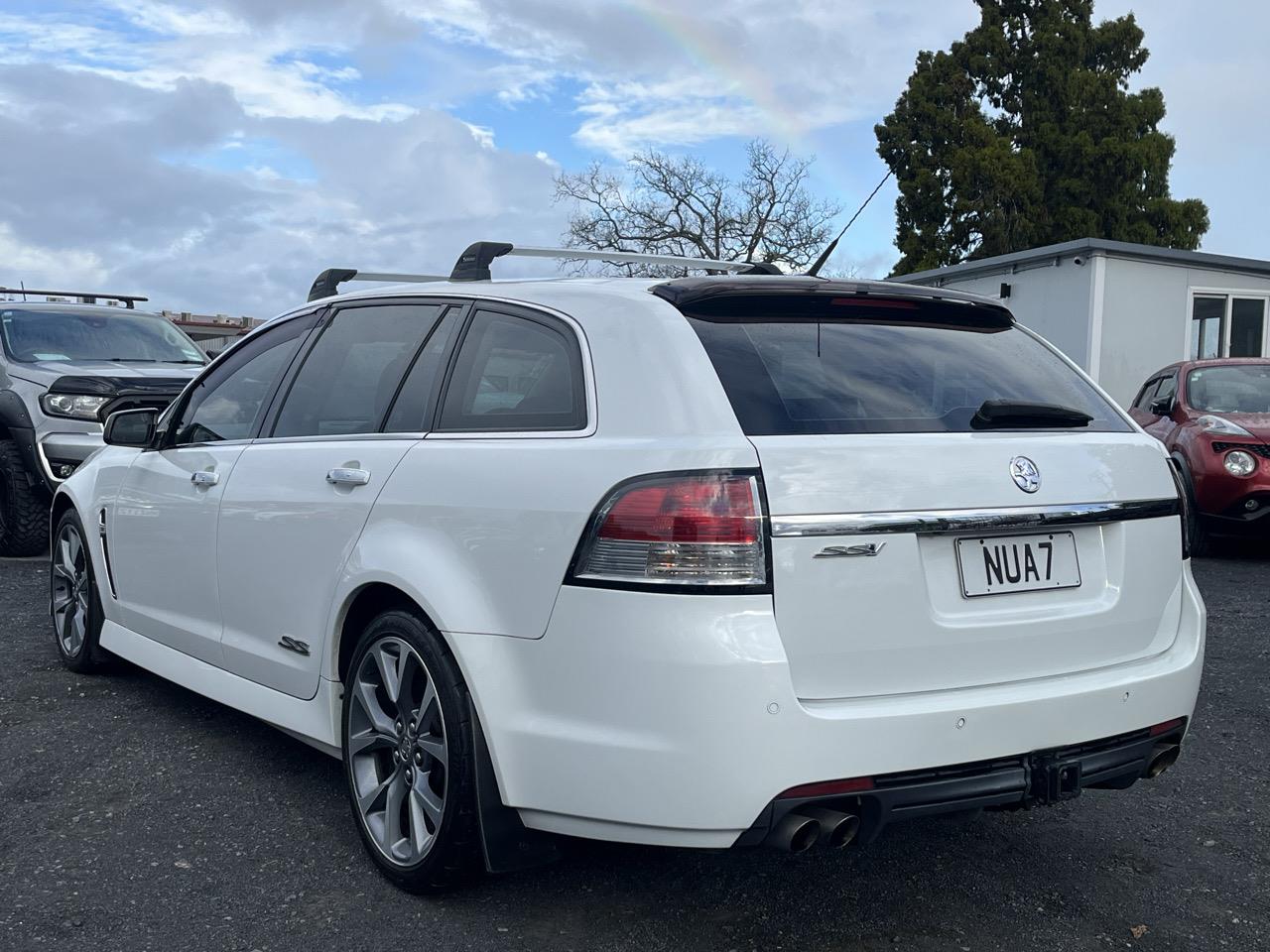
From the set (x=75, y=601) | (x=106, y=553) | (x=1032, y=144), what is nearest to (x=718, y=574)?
(x=106, y=553)

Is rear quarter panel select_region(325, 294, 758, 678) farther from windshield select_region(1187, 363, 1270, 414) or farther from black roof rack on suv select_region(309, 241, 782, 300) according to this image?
windshield select_region(1187, 363, 1270, 414)

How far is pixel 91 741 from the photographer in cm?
452

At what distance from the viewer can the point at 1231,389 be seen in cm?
998

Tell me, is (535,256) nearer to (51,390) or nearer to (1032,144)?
(51,390)

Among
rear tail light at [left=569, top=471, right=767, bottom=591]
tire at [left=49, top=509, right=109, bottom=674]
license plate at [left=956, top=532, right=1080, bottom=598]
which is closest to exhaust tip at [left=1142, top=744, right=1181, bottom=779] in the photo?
license plate at [left=956, top=532, right=1080, bottom=598]

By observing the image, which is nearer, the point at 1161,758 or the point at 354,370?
the point at 1161,758

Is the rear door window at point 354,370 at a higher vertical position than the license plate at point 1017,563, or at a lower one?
higher

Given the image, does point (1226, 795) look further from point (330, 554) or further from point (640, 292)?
point (330, 554)

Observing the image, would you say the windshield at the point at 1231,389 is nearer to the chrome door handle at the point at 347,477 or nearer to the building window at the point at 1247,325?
the building window at the point at 1247,325

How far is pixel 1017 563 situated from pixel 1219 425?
7177mm

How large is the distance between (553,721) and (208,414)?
7.77 feet

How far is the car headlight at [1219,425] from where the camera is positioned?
9.02 metres

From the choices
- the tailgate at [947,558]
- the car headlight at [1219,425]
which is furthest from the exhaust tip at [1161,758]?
the car headlight at [1219,425]

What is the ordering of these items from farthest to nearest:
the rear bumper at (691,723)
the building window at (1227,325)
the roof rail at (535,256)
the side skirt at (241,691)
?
the building window at (1227,325) → the roof rail at (535,256) → the side skirt at (241,691) → the rear bumper at (691,723)
